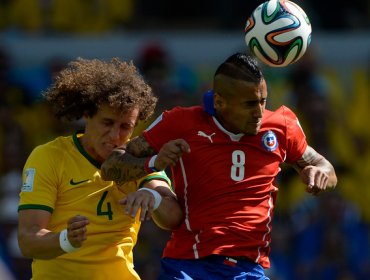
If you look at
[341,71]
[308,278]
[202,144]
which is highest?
[202,144]

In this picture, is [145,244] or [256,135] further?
[145,244]

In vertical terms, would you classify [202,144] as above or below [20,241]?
above

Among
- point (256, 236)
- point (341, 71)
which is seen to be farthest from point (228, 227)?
point (341, 71)

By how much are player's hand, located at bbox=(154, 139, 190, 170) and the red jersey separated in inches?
9.6

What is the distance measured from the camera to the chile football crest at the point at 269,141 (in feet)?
21.3

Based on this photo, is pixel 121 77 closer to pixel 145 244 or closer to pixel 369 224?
pixel 145 244

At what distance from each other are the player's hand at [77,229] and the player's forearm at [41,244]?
156 mm

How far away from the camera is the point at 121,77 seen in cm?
664

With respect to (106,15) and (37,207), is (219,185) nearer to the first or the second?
(37,207)

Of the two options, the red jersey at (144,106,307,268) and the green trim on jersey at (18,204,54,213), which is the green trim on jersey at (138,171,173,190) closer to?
the red jersey at (144,106,307,268)

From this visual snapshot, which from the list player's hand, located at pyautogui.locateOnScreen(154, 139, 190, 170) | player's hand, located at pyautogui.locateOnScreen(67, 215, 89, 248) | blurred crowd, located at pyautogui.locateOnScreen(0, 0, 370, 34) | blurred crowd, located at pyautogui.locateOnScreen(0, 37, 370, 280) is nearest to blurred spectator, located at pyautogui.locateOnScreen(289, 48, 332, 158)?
blurred crowd, located at pyautogui.locateOnScreen(0, 37, 370, 280)

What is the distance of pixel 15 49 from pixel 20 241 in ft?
22.9

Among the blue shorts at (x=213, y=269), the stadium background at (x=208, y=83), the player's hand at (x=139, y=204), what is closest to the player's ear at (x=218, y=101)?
the player's hand at (x=139, y=204)

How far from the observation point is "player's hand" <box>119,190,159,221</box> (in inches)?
238
